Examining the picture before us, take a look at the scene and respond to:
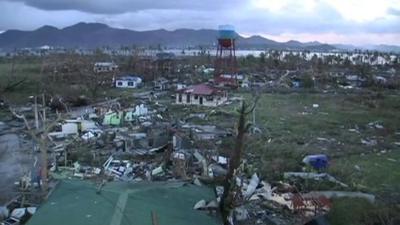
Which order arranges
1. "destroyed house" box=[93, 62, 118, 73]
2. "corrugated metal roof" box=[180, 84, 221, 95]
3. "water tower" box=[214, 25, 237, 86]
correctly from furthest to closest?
"destroyed house" box=[93, 62, 118, 73]
"water tower" box=[214, 25, 237, 86]
"corrugated metal roof" box=[180, 84, 221, 95]

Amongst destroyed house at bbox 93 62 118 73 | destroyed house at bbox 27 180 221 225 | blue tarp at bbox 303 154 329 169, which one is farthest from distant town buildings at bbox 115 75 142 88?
destroyed house at bbox 27 180 221 225

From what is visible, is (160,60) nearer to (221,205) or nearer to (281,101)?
(281,101)

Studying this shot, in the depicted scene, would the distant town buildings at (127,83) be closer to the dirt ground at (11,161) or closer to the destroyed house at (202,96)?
the destroyed house at (202,96)

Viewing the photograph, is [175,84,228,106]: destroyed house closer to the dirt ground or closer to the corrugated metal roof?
the corrugated metal roof

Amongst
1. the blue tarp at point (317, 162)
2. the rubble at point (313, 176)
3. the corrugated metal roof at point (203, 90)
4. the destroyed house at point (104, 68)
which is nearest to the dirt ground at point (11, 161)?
the rubble at point (313, 176)

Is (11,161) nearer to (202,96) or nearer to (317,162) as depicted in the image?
(317,162)

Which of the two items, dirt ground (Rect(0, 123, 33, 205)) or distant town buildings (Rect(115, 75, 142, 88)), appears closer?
dirt ground (Rect(0, 123, 33, 205))
